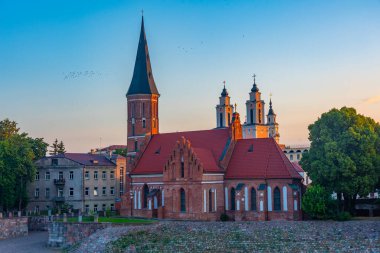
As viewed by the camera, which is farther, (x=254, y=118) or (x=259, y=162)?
(x=254, y=118)

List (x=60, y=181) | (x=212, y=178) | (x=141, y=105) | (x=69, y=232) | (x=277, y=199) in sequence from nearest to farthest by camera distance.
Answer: (x=69, y=232) → (x=277, y=199) → (x=212, y=178) → (x=141, y=105) → (x=60, y=181)

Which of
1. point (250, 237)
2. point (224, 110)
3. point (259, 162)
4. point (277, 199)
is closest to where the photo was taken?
point (250, 237)

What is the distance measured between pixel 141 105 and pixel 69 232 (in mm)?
22633

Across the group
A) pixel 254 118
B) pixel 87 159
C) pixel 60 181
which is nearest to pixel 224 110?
pixel 254 118

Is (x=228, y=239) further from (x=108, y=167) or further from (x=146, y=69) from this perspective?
(x=108, y=167)

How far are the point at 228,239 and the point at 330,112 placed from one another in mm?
17652

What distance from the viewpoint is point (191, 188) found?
60.3m

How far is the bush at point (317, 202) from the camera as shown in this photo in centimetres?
5294

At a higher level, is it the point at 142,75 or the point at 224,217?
the point at 142,75

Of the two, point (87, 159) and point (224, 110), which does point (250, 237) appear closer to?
point (87, 159)

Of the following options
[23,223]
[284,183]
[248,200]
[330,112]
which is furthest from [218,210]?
[23,223]

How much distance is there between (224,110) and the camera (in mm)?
105812

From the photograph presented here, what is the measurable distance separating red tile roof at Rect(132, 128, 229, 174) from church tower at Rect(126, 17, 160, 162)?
94.8 inches

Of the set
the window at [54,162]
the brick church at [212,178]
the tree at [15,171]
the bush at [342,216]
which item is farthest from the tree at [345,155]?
the window at [54,162]
